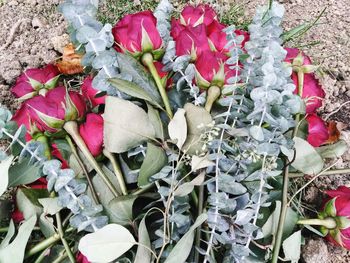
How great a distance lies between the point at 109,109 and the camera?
0.89 metres

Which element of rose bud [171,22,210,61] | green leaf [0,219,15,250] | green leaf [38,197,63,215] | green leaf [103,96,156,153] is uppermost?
rose bud [171,22,210,61]

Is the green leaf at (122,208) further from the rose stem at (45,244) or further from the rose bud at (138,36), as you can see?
the rose bud at (138,36)

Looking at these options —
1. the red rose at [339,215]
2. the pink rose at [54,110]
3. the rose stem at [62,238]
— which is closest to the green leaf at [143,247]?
the rose stem at [62,238]

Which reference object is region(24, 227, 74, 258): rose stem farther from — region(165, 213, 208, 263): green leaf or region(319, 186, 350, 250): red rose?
region(319, 186, 350, 250): red rose

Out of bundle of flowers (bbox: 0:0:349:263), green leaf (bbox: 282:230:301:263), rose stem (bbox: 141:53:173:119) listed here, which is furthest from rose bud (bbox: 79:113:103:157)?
green leaf (bbox: 282:230:301:263)

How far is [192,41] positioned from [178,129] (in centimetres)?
19

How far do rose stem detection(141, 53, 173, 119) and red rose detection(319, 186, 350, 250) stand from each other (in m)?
0.30

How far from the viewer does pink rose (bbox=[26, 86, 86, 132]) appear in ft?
3.06

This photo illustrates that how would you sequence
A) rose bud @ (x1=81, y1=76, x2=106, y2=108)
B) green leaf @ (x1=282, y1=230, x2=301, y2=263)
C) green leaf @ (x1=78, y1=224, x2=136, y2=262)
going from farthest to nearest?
rose bud @ (x1=81, y1=76, x2=106, y2=108)
green leaf @ (x1=282, y1=230, x2=301, y2=263)
green leaf @ (x1=78, y1=224, x2=136, y2=262)

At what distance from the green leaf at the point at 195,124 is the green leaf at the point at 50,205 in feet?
0.68

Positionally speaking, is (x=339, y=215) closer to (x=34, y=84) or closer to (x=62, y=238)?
(x=62, y=238)

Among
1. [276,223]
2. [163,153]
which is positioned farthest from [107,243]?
[276,223]

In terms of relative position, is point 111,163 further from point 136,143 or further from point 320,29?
point 320,29

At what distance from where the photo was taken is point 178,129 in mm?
877
